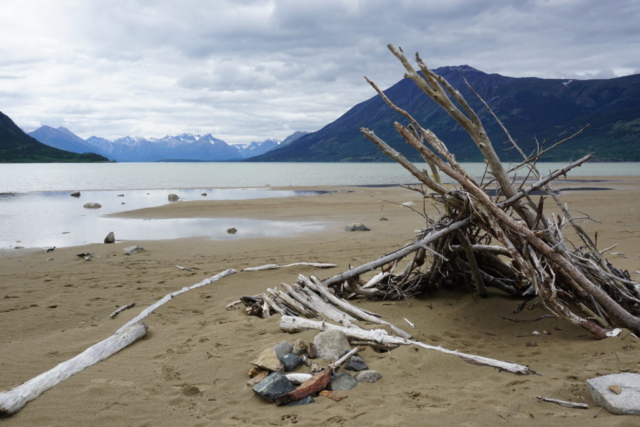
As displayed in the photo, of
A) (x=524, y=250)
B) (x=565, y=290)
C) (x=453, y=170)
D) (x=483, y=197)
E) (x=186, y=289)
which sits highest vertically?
(x=453, y=170)

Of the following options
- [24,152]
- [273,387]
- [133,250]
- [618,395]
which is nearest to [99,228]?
[133,250]

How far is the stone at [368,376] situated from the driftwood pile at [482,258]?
0.70 meters

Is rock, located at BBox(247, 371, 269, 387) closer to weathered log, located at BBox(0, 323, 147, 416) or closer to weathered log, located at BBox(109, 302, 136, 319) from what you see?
weathered log, located at BBox(0, 323, 147, 416)

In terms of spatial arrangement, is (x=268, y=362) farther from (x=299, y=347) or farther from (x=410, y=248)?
(x=410, y=248)

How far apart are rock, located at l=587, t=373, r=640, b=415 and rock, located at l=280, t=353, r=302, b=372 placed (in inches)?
110

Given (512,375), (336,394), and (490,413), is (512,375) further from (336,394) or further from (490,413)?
(336,394)

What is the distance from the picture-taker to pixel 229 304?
7.68 meters

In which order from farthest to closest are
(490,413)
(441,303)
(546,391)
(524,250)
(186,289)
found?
(186,289)
(441,303)
(524,250)
(546,391)
(490,413)

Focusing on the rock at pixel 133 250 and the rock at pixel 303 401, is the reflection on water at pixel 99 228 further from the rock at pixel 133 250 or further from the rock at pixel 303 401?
the rock at pixel 303 401

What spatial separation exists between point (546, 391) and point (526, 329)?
2.09 metres

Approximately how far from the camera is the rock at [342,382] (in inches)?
171

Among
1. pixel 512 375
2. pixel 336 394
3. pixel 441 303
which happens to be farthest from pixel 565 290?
pixel 336 394

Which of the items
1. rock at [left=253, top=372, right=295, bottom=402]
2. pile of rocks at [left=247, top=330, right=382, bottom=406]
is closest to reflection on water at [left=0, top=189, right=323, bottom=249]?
pile of rocks at [left=247, top=330, right=382, bottom=406]

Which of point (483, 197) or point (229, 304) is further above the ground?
point (483, 197)
